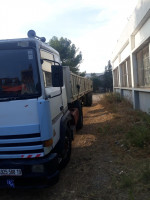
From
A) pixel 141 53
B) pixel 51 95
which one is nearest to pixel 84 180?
pixel 51 95

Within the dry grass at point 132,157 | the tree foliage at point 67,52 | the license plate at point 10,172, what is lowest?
the dry grass at point 132,157

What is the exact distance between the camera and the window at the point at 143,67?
1022 centimetres

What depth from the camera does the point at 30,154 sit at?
152 inches

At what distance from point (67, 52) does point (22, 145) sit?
35630 mm

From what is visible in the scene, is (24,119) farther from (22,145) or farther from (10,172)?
(10,172)

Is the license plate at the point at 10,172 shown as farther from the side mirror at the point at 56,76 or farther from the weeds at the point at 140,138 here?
the weeds at the point at 140,138

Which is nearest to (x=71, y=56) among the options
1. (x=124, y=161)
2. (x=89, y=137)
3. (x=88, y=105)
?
(x=88, y=105)

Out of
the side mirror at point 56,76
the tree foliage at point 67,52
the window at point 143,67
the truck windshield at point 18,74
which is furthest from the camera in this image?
the tree foliage at point 67,52

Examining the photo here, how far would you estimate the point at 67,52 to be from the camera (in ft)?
126

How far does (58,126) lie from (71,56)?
35.6 m

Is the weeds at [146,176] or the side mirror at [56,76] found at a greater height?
the side mirror at [56,76]

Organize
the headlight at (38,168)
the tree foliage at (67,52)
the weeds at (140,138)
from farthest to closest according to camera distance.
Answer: the tree foliage at (67,52)
the weeds at (140,138)
the headlight at (38,168)

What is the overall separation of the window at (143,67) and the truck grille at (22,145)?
760cm

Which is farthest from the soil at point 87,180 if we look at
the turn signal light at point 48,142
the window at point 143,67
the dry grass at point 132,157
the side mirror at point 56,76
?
the window at point 143,67
